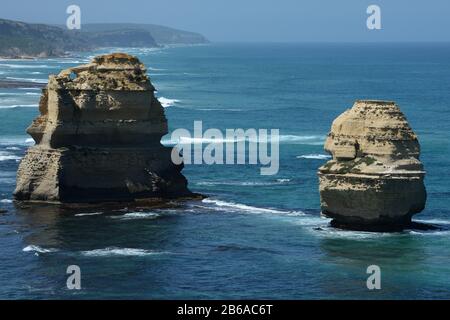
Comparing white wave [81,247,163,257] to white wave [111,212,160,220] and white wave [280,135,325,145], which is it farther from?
white wave [280,135,325,145]

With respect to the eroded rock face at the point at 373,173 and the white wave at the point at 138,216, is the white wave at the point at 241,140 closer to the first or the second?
the white wave at the point at 138,216

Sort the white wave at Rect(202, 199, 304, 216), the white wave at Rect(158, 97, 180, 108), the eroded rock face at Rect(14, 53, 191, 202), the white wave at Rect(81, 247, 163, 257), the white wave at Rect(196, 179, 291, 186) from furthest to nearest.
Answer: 1. the white wave at Rect(158, 97, 180, 108)
2. the white wave at Rect(196, 179, 291, 186)
3. the eroded rock face at Rect(14, 53, 191, 202)
4. the white wave at Rect(202, 199, 304, 216)
5. the white wave at Rect(81, 247, 163, 257)

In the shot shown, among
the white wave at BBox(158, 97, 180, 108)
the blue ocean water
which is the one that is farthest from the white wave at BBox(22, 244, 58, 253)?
the white wave at BBox(158, 97, 180, 108)


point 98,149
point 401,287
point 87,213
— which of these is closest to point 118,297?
point 401,287

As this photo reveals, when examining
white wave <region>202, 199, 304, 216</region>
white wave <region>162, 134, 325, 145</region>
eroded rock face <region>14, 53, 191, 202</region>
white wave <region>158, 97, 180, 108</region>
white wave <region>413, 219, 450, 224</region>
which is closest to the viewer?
white wave <region>413, 219, 450, 224</region>

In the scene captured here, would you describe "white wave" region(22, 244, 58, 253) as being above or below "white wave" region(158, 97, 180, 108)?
below

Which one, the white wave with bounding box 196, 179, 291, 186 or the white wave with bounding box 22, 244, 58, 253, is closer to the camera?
the white wave with bounding box 22, 244, 58, 253

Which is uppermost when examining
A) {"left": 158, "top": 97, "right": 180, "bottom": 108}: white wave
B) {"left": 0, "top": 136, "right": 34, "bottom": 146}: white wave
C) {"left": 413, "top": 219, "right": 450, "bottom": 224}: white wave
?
{"left": 0, "top": 136, "right": 34, "bottom": 146}: white wave
